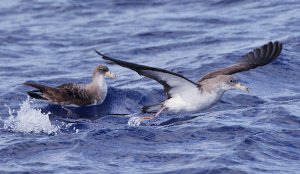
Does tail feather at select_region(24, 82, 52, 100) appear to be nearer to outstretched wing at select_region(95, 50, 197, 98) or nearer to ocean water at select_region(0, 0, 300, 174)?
ocean water at select_region(0, 0, 300, 174)

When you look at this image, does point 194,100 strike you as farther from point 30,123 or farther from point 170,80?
point 30,123

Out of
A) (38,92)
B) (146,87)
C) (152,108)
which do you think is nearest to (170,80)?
(152,108)

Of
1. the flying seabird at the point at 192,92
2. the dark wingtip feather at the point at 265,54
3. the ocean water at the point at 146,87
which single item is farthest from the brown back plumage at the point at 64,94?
the dark wingtip feather at the point at 265,54

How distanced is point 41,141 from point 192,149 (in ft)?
6.53

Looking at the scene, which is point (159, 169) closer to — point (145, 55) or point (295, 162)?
point (295, 162)

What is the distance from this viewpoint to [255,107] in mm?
12109

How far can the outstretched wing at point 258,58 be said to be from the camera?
11281 millimetres

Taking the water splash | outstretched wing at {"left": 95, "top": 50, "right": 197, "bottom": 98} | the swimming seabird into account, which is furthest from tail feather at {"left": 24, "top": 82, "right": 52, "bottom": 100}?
outstretched wing at {"left": 95, "top": 50, "right": 197, "bottom": 98}

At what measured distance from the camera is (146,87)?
13961mm

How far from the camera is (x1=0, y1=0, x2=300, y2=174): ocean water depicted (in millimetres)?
9586

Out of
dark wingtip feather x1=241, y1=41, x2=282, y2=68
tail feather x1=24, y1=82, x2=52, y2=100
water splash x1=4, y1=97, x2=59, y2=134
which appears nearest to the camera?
water splash x1=4, y1=97, x2=59, y2=134

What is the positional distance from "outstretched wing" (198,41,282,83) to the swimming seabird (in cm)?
252

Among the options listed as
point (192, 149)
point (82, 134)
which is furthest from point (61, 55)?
point (192, 149)

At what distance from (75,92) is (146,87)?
1.45 metres
